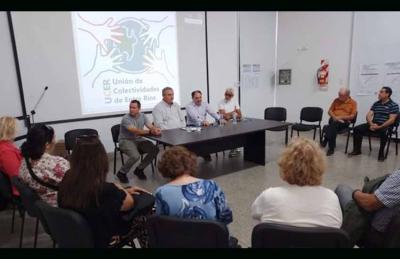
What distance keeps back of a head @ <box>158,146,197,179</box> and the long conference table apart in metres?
1.52

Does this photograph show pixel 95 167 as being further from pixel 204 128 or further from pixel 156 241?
pixel 204 128

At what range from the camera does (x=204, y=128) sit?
416cm

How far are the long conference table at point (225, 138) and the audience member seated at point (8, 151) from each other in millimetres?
1446

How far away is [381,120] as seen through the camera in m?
4.76

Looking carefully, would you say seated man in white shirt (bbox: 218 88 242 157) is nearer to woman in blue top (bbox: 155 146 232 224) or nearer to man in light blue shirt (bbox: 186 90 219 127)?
man in light blue shirt (bbox: 186 90 219 127)

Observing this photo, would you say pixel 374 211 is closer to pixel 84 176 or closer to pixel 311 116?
pixel 84 176

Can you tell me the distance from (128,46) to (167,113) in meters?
1.42

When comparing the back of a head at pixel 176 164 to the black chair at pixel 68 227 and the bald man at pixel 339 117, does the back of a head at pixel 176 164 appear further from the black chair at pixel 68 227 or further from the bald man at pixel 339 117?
the bald man at pixel 339 117

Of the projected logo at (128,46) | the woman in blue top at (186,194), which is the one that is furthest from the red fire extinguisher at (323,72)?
the woman in blue top at (186,194)

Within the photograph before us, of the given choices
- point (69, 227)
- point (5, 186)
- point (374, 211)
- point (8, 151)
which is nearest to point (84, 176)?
point (69, 227)

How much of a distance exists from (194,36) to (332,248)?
5.12 meters

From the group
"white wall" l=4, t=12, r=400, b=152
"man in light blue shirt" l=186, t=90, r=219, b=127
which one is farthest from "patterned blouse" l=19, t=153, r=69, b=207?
"white wall" l=4, t=12, r=400, b=152

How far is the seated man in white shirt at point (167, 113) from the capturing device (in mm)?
4477

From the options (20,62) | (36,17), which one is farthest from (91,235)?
(36,17)
